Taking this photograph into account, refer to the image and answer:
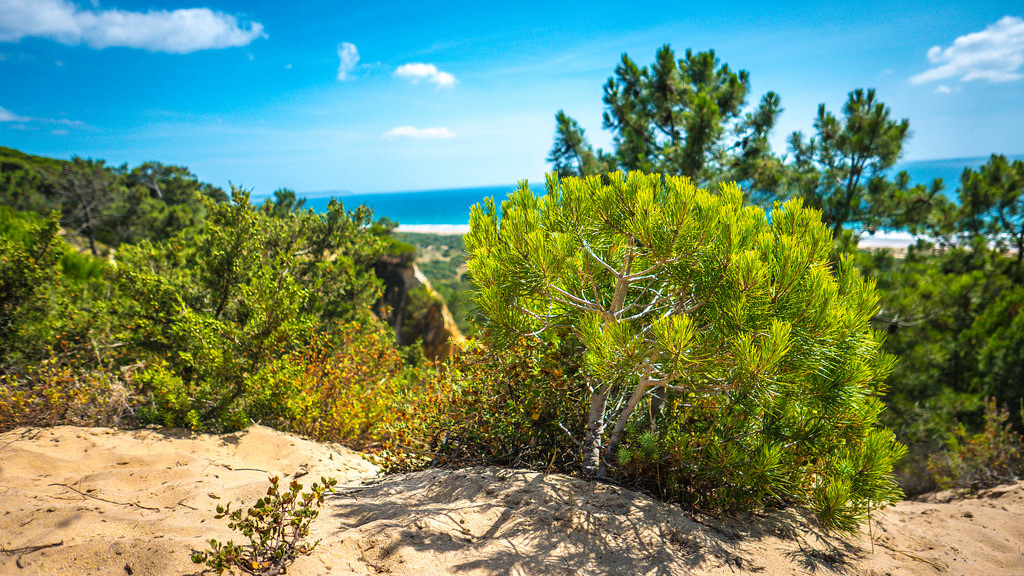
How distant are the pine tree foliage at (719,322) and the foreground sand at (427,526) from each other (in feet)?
1.22

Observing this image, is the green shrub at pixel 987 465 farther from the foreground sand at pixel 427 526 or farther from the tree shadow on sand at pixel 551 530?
the tree shadow on sand at pixel 551 530

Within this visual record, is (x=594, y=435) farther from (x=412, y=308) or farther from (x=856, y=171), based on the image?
(x=412, y=308)

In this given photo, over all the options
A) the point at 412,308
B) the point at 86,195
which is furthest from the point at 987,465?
the point at 86,195

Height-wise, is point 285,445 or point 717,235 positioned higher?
point 717,235

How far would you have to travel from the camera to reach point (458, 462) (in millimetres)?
3861

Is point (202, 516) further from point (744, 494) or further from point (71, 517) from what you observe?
point (744, 494)

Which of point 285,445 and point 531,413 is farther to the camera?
point 285,445

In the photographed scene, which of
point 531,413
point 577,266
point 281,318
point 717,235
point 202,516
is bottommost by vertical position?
point 202,516

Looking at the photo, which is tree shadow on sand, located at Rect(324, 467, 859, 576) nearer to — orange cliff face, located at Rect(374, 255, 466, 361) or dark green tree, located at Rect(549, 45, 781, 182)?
dark green tree, located at Rect(549, 45, 781, 182)

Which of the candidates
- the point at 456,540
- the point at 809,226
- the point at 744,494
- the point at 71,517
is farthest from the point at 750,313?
the point at 71,517

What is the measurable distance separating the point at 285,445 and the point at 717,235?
4140 millimetres

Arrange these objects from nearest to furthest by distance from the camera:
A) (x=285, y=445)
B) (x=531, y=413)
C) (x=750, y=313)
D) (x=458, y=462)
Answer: (x=750, y=313), (x=531, y=413), (x=458, y=462), (x=285, y=445)

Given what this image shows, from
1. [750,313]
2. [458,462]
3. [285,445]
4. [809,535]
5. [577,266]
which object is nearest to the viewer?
[750,313]

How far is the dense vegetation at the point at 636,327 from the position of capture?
96.7 inches
